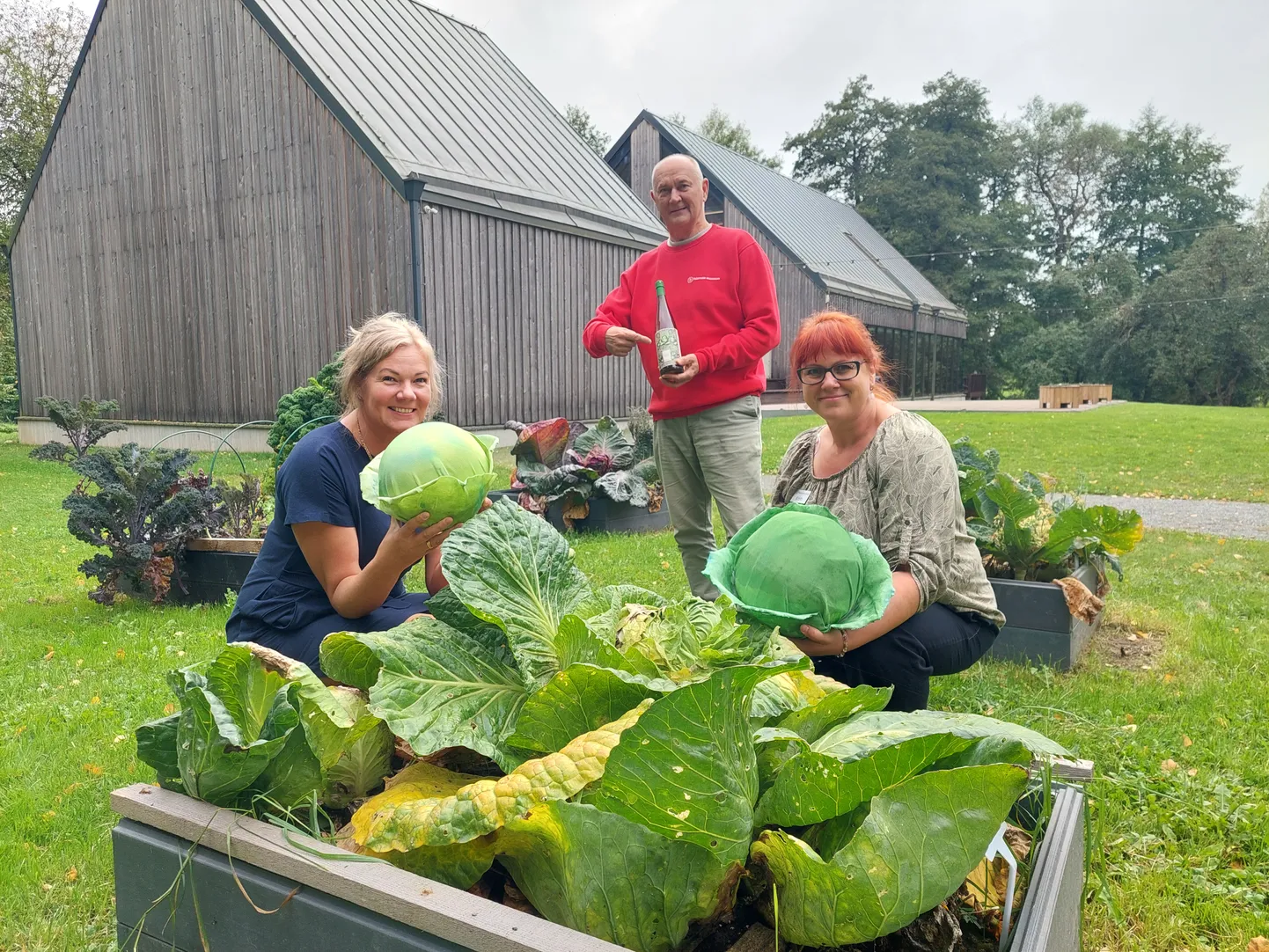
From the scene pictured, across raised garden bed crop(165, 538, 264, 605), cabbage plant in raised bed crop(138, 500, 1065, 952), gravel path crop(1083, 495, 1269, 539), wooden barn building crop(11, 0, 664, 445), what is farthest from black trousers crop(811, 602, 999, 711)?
wooden barn building crop(11, 0, 664, 445)

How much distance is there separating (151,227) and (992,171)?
161ft

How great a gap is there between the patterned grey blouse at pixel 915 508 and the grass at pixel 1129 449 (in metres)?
3.90

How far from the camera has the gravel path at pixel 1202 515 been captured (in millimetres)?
7262

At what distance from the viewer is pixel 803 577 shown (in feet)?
5.56

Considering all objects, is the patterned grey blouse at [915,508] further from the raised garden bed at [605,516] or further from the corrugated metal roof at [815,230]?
the corrugated metal roof at [815,230]

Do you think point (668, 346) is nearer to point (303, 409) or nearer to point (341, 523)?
point (341, 523)

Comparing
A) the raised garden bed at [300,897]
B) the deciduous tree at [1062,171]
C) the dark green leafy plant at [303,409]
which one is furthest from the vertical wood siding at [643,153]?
the deciduous tree at [1062,171]

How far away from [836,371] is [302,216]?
39.9 ft

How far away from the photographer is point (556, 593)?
1744 millimetres

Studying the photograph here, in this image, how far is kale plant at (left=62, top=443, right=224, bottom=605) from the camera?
4.99 meters

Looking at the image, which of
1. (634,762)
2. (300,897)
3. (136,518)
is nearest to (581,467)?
(136,518)

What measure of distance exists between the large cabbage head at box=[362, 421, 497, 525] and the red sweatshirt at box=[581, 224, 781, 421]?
7.17 ft

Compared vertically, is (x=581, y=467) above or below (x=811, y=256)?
below

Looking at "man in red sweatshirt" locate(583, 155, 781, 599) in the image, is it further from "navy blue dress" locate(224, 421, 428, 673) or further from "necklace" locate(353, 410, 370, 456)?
"navy blue dress" locate(224, 421, 428, 673)
